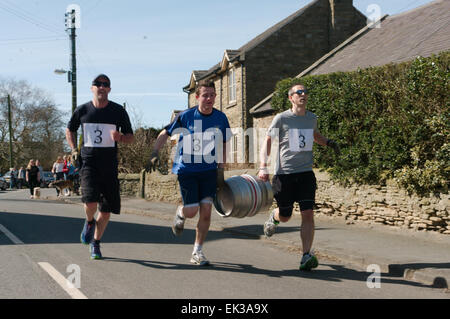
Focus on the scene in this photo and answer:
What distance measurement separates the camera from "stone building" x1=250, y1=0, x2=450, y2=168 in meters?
Result: 14.1

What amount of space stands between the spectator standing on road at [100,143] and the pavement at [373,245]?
3230 mm

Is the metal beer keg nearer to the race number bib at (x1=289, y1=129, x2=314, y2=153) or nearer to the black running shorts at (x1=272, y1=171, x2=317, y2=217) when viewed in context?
the black running shorts at (x1=272, y1=171, x2=317, y2=217)

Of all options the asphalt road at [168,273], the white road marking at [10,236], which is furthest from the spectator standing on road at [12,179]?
the asphalt road at [168,273]

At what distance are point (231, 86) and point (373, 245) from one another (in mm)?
20238

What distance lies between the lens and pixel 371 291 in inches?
212

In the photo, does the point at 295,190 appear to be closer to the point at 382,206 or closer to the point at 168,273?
the point at 168,273

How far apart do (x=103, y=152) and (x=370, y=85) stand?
19.7 feet

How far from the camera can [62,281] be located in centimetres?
550

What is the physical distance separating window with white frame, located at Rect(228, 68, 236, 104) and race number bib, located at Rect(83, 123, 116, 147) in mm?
20899

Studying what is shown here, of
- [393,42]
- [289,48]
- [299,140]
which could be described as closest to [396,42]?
[393,42]

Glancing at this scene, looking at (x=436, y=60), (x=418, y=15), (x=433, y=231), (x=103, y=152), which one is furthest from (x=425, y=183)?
(x=418, y=15)

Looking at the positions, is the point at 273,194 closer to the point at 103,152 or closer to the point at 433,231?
the point at 103,152

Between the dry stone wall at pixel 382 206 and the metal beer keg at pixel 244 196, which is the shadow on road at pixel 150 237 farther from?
the dry stone wall at pixel 382 206

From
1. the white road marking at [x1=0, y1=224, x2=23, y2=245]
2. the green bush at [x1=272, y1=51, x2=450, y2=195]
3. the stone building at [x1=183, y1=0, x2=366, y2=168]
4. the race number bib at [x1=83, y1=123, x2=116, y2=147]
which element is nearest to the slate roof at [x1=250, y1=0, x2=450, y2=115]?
the green bush at [x1=272, y1=51, x2=450, y2=195]
